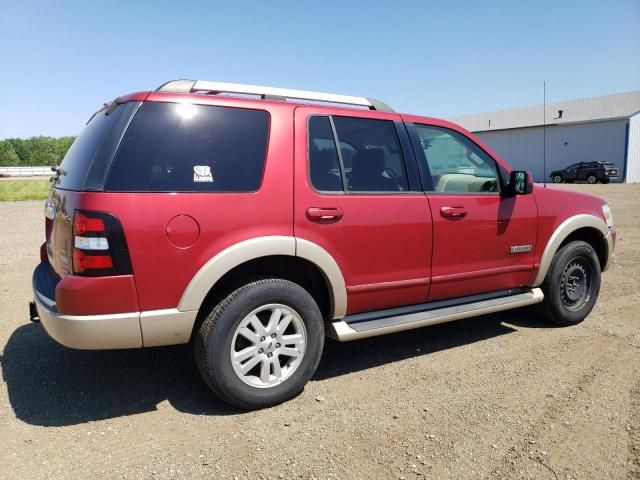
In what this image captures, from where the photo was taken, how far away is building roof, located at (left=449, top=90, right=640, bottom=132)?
→ 34688 mm

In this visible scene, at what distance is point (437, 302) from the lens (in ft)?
12.9

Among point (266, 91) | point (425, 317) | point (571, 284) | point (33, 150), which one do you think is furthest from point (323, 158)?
point (33, 150)

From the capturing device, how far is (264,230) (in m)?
3.04

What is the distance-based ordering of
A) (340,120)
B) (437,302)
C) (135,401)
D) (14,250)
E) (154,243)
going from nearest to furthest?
(154,243) → (135,401) → (340,120) → (437,302) → (14,250)

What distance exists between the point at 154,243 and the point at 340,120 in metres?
1.60

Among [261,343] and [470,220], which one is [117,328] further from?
[470,220]

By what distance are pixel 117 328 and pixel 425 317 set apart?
7.14 feet

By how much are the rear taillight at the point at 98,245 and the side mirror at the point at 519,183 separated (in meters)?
3.13

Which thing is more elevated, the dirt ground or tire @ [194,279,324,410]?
tire @ [194,279,324,410]

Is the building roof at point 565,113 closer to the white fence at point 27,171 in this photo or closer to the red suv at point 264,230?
the red suv at point 264,230

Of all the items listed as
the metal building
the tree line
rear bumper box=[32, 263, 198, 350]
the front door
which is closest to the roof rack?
the front door

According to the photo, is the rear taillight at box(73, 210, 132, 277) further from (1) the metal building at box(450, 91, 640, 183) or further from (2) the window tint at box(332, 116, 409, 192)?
(1) the metal building at box(450, 91, 640, 183)

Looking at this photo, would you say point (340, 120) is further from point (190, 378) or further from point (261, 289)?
point (190, 378)

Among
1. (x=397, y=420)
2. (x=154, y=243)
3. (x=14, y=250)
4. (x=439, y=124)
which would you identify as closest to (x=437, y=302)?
(x=397, y=420)
